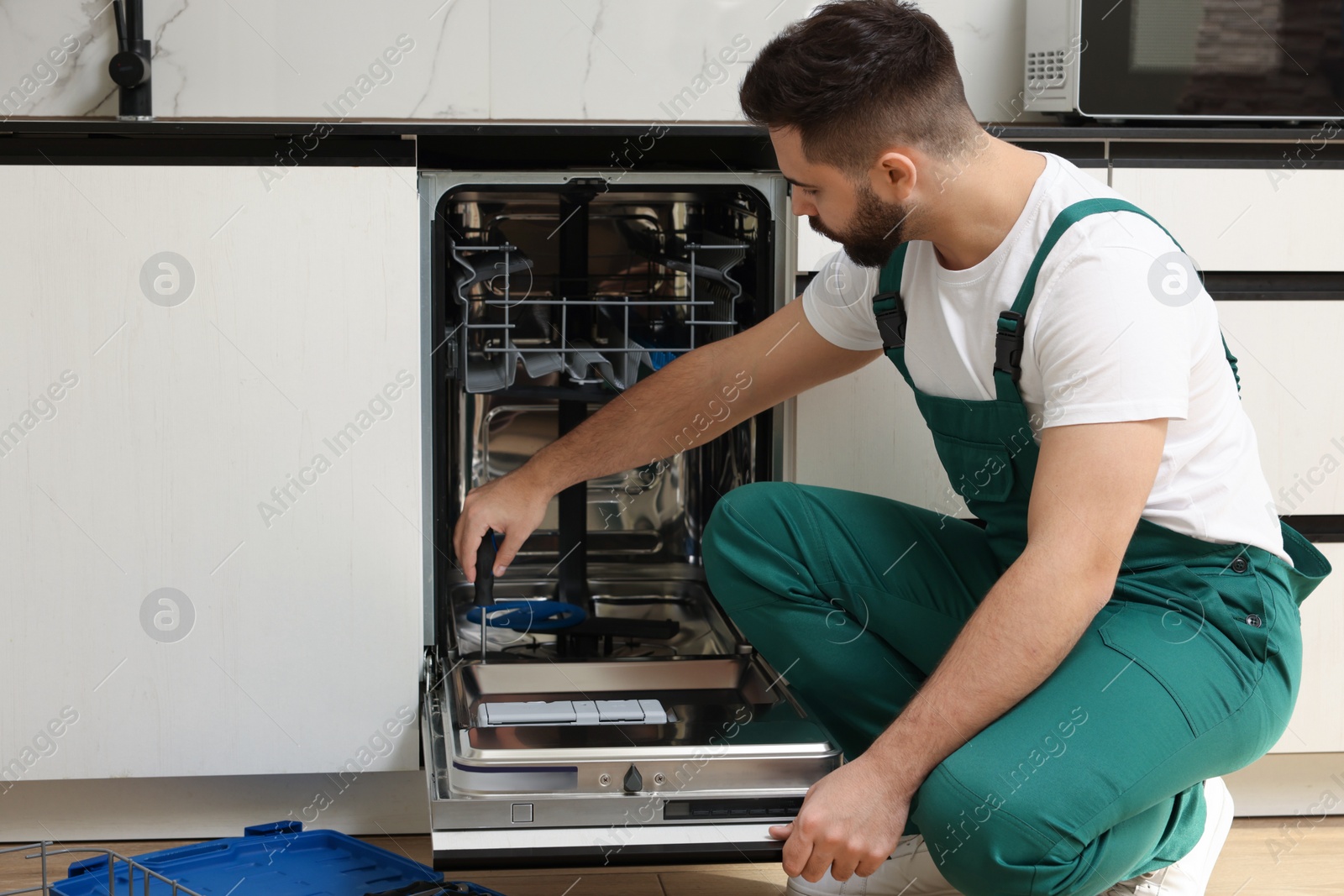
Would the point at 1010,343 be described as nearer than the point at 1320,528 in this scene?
Yes

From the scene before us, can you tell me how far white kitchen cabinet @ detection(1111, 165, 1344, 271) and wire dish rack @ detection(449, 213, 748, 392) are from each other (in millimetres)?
495

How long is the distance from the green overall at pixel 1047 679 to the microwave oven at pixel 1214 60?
387mm

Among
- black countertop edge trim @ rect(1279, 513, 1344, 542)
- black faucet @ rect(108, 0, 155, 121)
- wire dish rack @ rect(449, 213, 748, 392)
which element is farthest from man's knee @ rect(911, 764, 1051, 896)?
black faucet @ rect(108, 0, 155, 121)

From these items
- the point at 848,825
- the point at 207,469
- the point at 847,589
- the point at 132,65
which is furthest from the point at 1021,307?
the point at 132,65

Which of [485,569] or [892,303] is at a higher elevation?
[892,303]

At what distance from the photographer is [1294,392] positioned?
4.90ft

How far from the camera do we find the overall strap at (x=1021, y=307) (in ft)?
3.68

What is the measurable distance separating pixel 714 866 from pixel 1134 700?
600 millimetres

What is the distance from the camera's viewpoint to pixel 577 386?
5.39 feet

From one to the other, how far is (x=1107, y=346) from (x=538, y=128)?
2.18ft

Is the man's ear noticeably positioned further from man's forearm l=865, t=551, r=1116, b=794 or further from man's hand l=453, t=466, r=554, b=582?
man's hand l=453, t=466, r=554, b=582

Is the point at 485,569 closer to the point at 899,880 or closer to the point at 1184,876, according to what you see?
the point at 899,880

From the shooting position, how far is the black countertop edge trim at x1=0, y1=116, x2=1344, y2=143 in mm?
1307

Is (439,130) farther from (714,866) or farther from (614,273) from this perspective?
(714,866)
